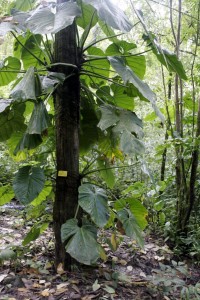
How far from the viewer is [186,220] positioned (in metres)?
2.46

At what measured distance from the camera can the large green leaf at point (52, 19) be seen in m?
→ 1.19

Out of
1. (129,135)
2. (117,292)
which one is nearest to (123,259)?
(117,292)

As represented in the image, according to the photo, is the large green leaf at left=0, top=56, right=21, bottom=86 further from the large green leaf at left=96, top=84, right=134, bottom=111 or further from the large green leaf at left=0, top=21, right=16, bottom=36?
the large green leaf at left=96, top=84, right=134, bottom=111

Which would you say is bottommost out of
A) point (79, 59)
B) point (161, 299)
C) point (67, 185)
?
point (161, 299)

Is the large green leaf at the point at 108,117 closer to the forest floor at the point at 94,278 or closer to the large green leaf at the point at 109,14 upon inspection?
the large green leaf at the point at 109,14

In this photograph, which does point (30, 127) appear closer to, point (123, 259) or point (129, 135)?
point (129, 135)

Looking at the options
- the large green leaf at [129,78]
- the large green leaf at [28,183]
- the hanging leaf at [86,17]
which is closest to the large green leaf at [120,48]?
the hanging leaf at [86,17]

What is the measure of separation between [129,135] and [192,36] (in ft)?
5.60

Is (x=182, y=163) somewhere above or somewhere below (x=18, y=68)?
below

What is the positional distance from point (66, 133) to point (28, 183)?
0.36 m

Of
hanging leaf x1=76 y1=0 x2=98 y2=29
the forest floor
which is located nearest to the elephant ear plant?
hanging leaf x1=76 y1=0 x2=98 y2=29

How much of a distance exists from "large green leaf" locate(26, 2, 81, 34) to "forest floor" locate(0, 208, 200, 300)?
1215 millimetres

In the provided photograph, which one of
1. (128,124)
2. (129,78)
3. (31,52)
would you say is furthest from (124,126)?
(31,52)

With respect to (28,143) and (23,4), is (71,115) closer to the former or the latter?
(28,143)
